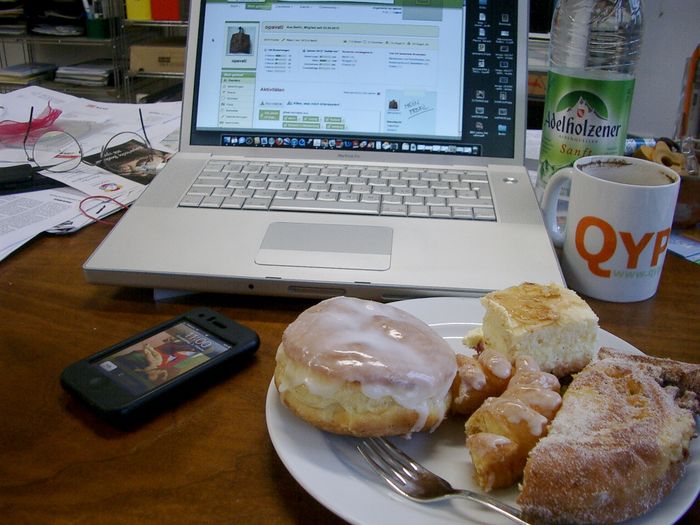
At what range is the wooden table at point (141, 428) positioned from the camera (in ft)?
1.26

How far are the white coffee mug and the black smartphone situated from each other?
0.33 m

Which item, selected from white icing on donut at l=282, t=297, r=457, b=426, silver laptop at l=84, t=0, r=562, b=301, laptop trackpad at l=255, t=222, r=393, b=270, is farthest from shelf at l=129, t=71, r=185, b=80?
white icing on donut at l=282, t=297, r=457, b=426

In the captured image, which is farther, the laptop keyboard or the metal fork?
the laptop keyboard

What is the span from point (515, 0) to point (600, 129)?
0.70 ft

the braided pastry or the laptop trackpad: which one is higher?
the laptop trackpad

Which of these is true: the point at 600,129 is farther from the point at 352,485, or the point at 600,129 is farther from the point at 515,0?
the point at 352,485

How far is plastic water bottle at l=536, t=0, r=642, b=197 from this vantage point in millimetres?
685

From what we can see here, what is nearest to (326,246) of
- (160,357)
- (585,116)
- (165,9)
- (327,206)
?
(327,206)

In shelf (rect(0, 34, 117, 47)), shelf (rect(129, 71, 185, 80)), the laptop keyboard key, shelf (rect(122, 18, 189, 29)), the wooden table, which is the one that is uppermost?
shelf (rect(122, 18, 189, 29))

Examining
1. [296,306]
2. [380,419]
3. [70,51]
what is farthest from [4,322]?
[70,51]

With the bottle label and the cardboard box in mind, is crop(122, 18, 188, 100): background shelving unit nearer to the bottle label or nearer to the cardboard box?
the cardboard box

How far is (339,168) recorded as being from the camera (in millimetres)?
803

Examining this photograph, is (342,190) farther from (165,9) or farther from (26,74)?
(26,74)

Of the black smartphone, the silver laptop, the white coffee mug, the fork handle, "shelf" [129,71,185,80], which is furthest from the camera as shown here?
"shelf" [129,71,185,80]
